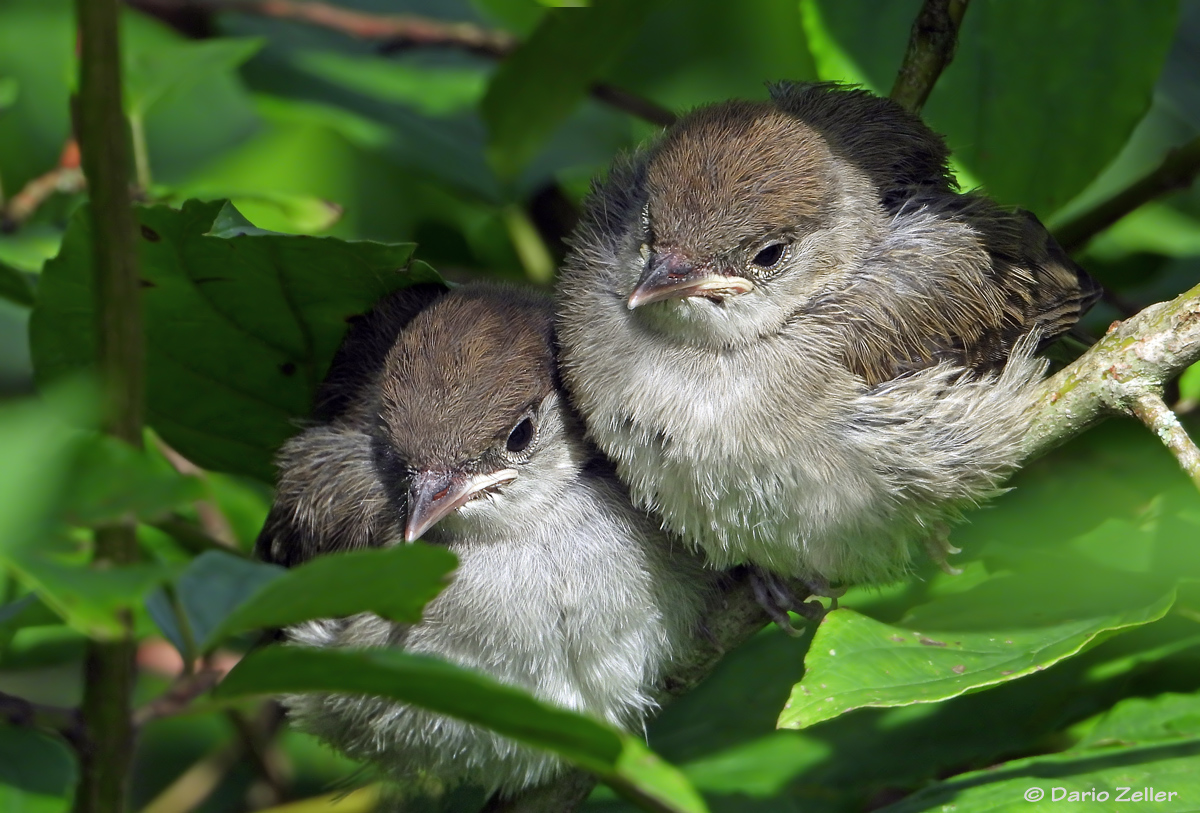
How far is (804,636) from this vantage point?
3.36 metres

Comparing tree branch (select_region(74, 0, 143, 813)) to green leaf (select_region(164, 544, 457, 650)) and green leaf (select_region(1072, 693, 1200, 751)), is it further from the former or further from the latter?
green leaf (select_region(1072, 693, 1200, 751))

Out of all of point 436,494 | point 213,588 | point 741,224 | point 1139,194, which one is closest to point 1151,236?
point 1139,194

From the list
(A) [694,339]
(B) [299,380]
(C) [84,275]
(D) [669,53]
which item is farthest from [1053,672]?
(D) [669,53]

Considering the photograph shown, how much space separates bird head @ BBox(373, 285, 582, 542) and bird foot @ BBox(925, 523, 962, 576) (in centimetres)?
92

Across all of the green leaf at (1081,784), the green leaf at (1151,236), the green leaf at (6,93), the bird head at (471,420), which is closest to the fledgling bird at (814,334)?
the bird head at (471,420)

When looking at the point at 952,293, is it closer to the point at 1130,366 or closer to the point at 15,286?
the point at 1130,366

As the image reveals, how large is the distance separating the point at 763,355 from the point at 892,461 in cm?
40

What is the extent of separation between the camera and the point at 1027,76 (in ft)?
10.5

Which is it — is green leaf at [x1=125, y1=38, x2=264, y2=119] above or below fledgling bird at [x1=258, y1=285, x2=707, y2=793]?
above

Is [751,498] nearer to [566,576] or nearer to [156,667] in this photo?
[566,576]

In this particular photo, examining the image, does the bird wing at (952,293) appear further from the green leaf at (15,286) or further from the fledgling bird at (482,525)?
the green leaf at (15,286)

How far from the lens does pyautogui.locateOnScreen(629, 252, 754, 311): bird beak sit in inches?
108

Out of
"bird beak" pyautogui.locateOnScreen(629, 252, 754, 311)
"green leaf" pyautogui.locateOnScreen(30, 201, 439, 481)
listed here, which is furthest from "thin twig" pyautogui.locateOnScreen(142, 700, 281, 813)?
"bird beak" pyautogui.locateOnScreen(629, 252, 754, 311)

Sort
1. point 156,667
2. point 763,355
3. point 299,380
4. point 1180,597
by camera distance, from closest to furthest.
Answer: point 1180,597, point 763,355, point 299,380, point 156,667
